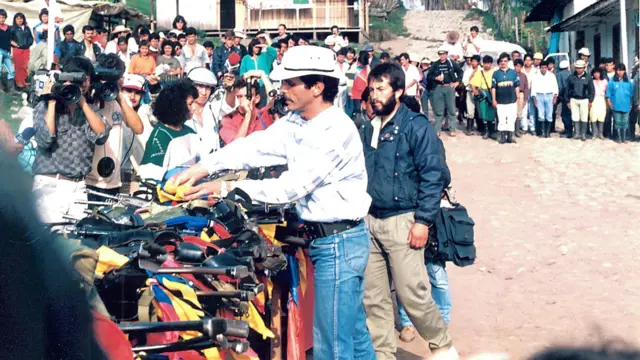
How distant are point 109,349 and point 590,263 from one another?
8395mm

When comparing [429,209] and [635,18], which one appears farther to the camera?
[635,18]

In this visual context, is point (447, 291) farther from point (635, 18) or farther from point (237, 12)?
point (237, 12)

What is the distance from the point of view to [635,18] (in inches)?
957

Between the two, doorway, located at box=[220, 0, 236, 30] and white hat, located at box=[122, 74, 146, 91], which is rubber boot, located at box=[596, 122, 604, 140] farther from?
doorway, located at box=[220, 0, 236, 30]

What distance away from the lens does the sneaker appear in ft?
22.6

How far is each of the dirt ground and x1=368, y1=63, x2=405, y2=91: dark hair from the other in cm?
206

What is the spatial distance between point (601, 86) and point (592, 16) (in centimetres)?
818

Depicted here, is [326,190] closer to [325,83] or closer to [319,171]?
[319,171]

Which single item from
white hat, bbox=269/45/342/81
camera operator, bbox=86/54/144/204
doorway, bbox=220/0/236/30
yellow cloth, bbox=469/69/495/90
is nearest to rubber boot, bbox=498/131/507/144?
yellow cloth, bbox=469/69/495/90

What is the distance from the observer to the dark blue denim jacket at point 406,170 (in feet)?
18.4

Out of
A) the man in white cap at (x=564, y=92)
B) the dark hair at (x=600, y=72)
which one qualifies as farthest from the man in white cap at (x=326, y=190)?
the man in white cap at (x=564, y=92)

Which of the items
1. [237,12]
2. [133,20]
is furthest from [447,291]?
[237,12]

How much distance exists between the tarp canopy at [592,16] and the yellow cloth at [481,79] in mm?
6009

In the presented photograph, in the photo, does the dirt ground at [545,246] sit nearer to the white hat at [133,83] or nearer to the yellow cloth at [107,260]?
the white hat at [133,83]
